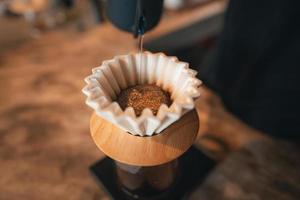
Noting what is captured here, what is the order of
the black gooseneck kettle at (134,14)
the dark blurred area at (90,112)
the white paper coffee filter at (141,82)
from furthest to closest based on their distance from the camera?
1. the dark blurred area at (90,112)
2. the black gooseneck kettle at (134,14)
3. the white paper coffee filter at (141,82)

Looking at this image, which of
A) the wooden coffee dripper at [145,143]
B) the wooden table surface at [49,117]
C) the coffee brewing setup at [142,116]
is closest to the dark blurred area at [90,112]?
the wooden table surface at [49,117]

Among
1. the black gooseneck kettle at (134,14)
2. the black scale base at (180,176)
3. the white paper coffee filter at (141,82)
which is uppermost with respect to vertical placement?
the black gooseneck kettle at (134,14)

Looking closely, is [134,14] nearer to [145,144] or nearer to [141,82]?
[141,82]

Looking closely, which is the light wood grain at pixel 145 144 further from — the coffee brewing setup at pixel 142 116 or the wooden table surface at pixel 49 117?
the wooden table surface at pixel 49 117

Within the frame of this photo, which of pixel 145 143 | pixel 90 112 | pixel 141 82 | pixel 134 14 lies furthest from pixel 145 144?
pixel 90 112

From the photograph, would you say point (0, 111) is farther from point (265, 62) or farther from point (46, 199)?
point (265, 62)

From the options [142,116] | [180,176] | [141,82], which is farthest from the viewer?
[180,176]

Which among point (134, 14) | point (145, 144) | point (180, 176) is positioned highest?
point (134, 14)

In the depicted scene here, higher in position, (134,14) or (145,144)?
(134,14)
